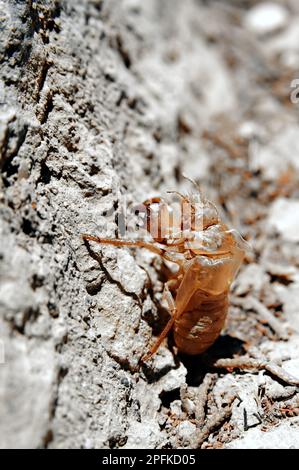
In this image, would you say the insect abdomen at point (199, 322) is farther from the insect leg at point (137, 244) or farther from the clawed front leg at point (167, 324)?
the insect leg at point (137, 244)

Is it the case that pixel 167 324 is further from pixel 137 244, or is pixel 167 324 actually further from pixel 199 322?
pixel 137 244

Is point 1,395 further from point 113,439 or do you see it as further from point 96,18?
point 96,18

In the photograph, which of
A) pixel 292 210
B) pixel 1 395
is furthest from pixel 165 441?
pixel 292 210

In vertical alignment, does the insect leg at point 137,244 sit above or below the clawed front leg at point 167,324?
above

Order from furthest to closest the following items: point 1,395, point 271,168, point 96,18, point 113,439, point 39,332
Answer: point 271,168, point 96,18, point 113,439, point 39,332, point 1,395

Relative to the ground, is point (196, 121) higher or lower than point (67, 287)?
higher

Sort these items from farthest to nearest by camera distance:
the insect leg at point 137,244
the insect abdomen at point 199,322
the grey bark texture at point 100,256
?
1. the insect abdomen at point 199,322
2. the insect leg at point 137,244
3. the grey bark texture at point 100,256

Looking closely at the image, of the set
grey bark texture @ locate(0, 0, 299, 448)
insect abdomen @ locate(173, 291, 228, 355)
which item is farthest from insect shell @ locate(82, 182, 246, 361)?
grey bark texture @ locate(0, 0, 299, 448)

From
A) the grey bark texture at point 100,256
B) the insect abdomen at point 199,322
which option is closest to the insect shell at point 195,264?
the insect abdomen at point 199,322
